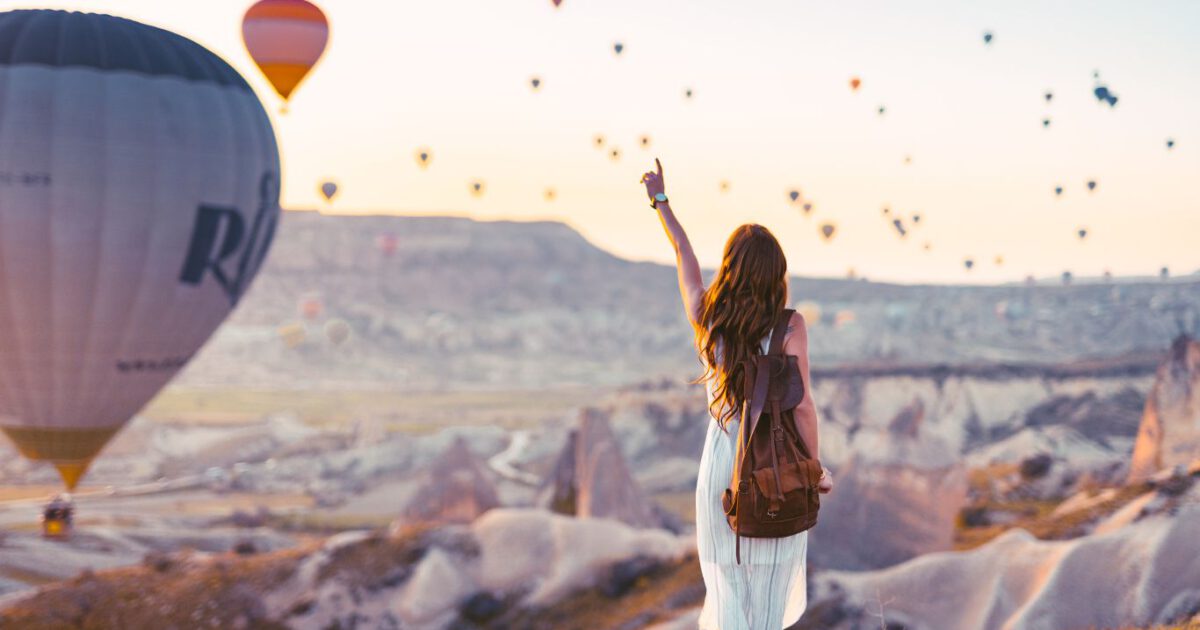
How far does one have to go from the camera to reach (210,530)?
5538 centimetres

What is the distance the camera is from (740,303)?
5.02 meters

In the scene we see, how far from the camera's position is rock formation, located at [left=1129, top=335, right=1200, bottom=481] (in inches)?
1649

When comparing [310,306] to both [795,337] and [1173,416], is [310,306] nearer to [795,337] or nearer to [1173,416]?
[1173,416]

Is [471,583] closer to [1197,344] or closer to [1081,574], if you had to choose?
[1081,574]

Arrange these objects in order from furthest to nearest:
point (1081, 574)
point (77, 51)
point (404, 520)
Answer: point (404, 520), point (77, 51), point (1081, 574)

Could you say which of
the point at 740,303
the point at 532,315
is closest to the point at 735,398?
the point at 740,303

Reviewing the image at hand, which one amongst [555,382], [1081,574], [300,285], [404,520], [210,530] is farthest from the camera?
[300,285]

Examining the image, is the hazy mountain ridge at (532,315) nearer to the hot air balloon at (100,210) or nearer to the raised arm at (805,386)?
the hot air balloon at (100,210)

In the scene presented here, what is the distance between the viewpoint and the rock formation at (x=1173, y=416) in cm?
4188

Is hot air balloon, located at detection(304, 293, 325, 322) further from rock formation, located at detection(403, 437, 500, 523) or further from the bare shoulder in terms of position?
the bare shoulder

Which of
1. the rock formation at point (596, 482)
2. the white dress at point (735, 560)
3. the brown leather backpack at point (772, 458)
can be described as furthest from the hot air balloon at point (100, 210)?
the brown leather backpack at point (772, 458)

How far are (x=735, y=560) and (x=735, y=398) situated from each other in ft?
2.25

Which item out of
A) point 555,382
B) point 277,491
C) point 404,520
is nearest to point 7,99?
point 404,520

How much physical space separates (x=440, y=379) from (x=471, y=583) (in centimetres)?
12003
